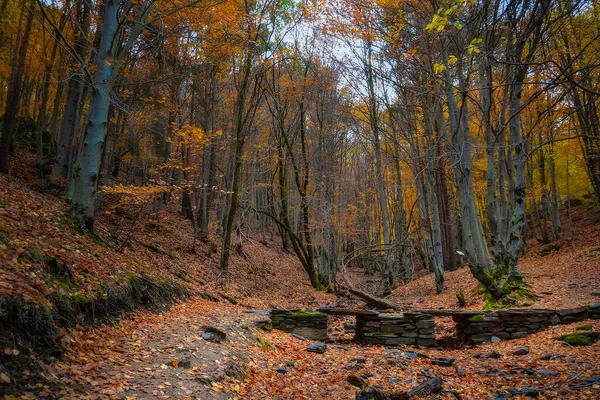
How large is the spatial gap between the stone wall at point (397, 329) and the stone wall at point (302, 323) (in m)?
0.94

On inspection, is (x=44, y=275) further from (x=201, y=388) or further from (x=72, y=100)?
(x=72, y=100)

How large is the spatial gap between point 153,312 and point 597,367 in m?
6.97

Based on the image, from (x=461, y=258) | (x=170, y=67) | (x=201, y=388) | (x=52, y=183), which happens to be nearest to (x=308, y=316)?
(x=201, y=388)

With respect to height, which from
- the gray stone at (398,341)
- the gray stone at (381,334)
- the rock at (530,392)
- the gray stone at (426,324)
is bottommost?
the gray stone at (398,341)

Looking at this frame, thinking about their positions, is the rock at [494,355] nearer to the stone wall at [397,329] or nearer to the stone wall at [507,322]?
the stone wall at [507,322]

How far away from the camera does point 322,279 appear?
59.0 ft

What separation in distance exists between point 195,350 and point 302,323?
3.97 metres

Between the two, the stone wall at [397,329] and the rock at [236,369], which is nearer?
the rock at [236,369]

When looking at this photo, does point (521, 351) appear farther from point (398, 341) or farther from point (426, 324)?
point (398, 341)

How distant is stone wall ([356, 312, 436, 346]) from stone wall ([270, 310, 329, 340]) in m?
0.94

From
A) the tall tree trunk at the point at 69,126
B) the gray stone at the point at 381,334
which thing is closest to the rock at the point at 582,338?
the gray stone at the point at 381,334

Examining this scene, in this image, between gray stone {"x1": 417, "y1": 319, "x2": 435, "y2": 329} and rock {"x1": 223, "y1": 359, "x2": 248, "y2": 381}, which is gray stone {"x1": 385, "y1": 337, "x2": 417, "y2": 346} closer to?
gray stone {"x1": 417, "y1": 319, "x2": 435, "y2": 329}

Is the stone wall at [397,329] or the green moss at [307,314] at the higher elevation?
the green moss at [307,314]

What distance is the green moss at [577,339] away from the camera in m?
6.20
